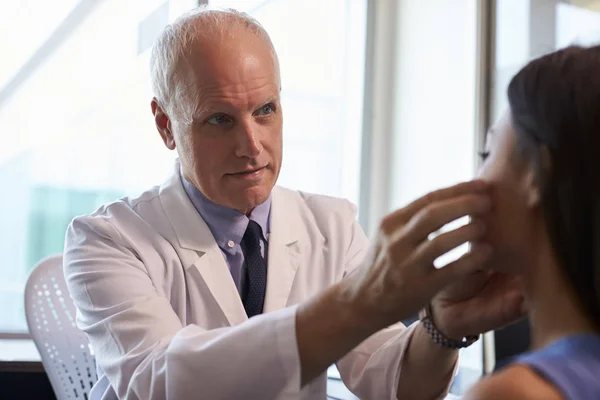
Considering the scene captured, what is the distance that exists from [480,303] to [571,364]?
30cm

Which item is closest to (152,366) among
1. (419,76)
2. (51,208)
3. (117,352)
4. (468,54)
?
(117,352)

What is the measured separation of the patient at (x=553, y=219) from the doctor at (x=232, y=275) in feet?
0.52

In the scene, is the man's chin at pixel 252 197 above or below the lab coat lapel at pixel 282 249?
above

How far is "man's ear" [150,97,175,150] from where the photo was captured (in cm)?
158

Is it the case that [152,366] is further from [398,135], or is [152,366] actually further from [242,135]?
[398,135]

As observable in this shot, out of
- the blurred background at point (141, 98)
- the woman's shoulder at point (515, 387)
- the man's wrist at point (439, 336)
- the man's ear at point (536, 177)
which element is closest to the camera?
the woman's shoulder at point (515, 387)

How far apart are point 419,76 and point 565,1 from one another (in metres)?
0.91

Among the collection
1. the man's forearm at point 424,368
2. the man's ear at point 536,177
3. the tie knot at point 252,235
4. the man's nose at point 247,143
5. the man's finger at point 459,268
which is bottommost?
the man's forearm at point 424,368

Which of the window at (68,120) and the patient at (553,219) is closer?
the patient at (553,219)

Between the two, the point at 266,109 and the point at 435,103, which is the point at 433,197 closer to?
the point at 266,109

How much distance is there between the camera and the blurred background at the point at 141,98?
2.79 meters

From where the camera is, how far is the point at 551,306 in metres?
0.81

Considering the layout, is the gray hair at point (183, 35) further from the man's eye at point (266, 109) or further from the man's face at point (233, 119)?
the man's eye at point (266, 109)

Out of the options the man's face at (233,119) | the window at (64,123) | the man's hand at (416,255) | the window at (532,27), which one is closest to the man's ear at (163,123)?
the man's face at (233,119)
